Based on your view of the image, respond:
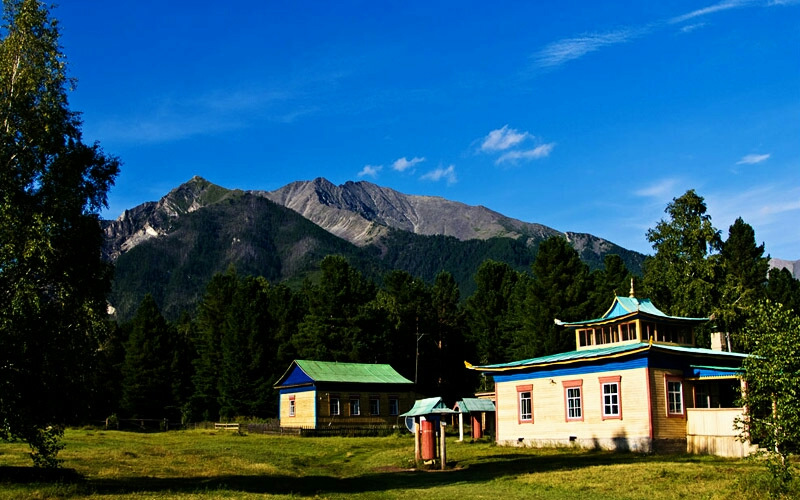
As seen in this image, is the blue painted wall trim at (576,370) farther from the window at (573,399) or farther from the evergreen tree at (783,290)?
the evergreen tree at (783,290)

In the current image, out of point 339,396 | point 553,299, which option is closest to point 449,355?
point 553,299

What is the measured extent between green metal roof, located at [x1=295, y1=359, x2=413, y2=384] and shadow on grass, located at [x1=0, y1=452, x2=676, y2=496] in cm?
2473

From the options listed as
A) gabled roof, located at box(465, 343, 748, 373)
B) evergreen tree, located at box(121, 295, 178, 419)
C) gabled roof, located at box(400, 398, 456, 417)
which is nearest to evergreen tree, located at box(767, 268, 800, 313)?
gabled roof, located at box(465, 343, 748, 373)

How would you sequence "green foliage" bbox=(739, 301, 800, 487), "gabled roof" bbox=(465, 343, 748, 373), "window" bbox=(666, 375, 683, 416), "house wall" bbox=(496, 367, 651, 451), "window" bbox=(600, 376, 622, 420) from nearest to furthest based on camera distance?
"green foliage" bbox=(739, 301, 800, 487) → "gabled roof" bbox=(465, 343, 748, 373) → "house wall" bbox=(496, 367, 651, 451) → "window" bbox=(666, 375, 683, 416) → "window" bbox=(600, 376, 622, 420)

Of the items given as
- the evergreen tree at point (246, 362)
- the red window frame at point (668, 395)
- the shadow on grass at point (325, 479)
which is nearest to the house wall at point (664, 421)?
the red window frame at point (668, 395)

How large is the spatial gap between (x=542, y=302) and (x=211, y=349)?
3514 cm

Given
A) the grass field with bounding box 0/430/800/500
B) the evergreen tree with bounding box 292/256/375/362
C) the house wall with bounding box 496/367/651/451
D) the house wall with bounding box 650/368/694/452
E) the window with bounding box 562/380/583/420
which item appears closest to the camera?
the grass field with bounding box 0/430/800/500

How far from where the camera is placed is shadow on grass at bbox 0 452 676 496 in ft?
76.0

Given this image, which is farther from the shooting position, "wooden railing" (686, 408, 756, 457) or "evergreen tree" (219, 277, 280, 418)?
"evergreen tree" (219, 277, 280, 418)

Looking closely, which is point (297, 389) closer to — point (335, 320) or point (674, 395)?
point (335, 320)

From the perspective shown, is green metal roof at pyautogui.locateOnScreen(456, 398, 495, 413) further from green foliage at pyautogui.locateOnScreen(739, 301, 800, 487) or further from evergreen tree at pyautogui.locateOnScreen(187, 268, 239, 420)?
evergreen tree at pyautogui.locateOnScreen(187, 268, 239, 420)

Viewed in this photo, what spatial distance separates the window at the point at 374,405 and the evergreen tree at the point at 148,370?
30.6 meters

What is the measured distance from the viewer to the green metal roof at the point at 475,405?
44.8 metres

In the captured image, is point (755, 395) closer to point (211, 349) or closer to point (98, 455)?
point (98, 455)
